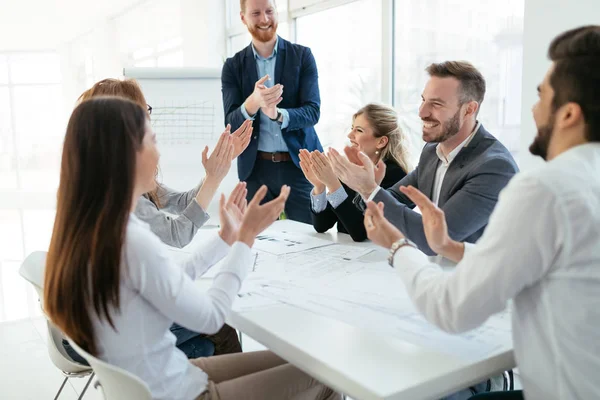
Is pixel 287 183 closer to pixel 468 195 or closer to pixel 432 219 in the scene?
pixel 468 195

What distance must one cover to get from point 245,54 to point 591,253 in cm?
256

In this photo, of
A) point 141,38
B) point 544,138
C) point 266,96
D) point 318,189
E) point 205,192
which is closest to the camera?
point 544,138

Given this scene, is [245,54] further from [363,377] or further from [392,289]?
[363,377]

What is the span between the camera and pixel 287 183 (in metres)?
3.00

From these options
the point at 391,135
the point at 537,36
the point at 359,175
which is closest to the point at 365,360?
the point at 359,175

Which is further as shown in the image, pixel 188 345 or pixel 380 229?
pixel 188 345

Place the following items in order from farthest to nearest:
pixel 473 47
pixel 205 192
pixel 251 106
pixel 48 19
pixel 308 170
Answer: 1. pixel 48 19
2. pixel 473 47
3. pixel 251 106
4. pixel 308 170
5. pixel 205 192

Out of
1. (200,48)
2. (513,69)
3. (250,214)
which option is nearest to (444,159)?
(250,214)

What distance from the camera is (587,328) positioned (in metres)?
0.88

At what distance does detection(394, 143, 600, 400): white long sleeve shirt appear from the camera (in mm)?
867

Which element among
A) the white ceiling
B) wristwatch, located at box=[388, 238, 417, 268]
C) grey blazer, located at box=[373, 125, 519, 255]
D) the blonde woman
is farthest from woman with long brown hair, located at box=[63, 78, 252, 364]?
the white ceiling

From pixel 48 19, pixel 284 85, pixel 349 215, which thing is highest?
pixel 48 19

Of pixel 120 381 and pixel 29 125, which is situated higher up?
pixel 29 125

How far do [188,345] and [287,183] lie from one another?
1362mm
